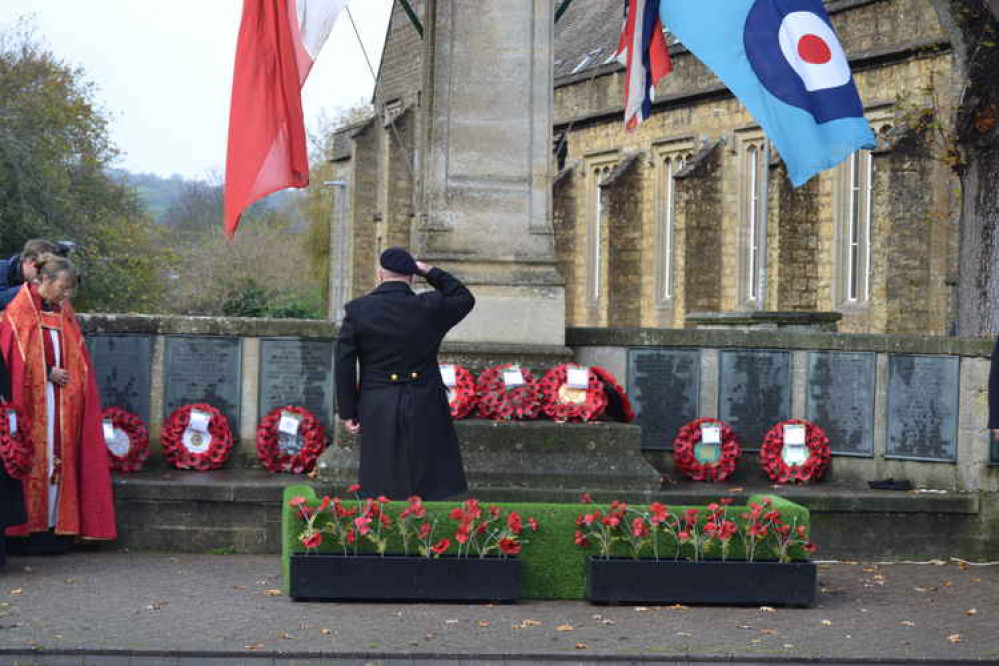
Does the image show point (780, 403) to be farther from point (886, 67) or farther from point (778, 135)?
point (886, 67)

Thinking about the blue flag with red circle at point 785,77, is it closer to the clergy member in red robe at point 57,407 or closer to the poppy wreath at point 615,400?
the poppy wreath at point 615,400

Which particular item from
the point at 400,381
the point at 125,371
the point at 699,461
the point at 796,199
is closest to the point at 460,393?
the point at 699,461

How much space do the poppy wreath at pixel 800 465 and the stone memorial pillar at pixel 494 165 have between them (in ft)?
5.95

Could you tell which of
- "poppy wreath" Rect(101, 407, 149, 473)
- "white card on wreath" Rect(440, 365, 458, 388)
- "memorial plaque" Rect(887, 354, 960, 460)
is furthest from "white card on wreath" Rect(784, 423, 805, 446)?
"poppy wreath" Rect(101, 407, 149, 473)

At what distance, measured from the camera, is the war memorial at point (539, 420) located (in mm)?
12039

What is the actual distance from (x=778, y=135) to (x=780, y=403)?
263 cm

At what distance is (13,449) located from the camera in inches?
432

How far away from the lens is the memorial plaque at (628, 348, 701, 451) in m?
13.9

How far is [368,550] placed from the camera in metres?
10.0

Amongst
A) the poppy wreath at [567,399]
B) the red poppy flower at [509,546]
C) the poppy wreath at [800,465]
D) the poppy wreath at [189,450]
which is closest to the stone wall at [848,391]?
the poppy wreath at [800,465]

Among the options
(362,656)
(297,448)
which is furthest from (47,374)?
(362,656)

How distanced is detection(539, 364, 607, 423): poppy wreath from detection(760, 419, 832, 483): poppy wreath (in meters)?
1.55

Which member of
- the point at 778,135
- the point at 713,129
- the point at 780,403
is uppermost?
the point at 713,129

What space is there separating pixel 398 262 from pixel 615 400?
10.6 feet
